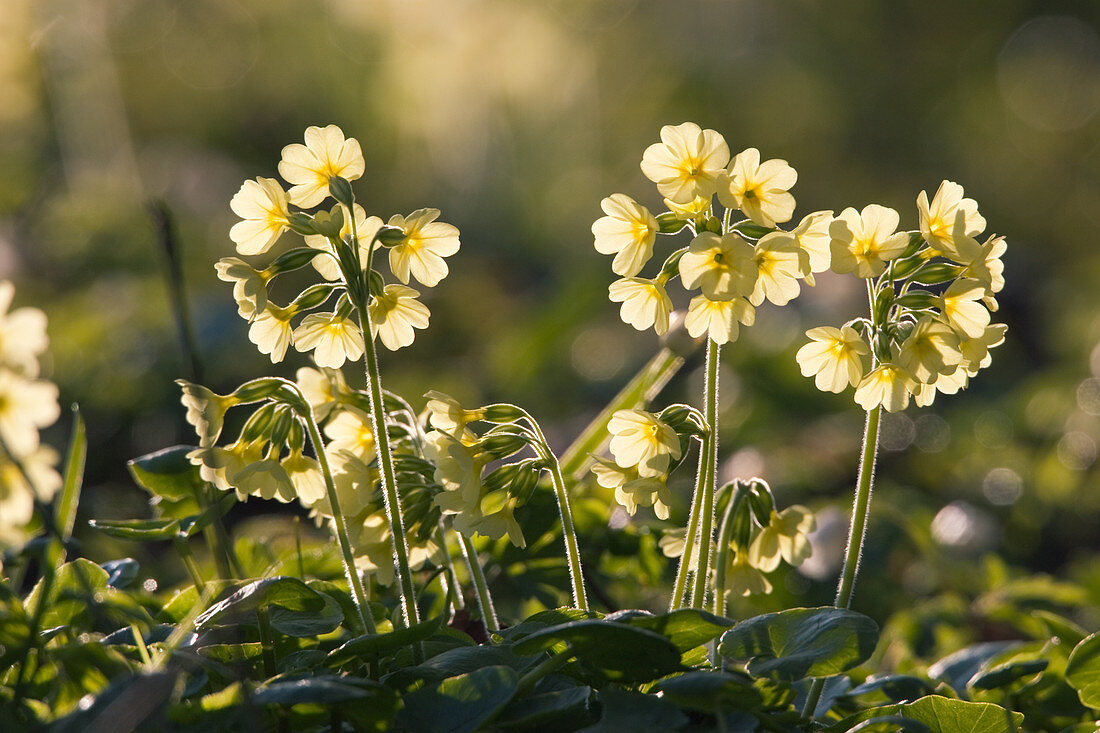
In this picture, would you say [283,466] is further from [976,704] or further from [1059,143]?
[1059,143]

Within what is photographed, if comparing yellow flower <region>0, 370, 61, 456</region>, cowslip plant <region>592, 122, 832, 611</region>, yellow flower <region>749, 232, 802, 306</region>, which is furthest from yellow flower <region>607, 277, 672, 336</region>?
yellow flower <region>0, 370, 61, 456</region>

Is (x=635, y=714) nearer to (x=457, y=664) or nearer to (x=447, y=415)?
(x=457, y=664)

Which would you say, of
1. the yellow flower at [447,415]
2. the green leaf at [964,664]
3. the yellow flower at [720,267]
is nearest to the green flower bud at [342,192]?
the yellow flower at [447,415]

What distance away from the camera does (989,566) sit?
6.34 ft

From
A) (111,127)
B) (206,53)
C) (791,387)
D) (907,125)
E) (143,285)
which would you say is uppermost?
(206,53)

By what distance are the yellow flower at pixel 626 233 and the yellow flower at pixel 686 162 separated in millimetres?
48

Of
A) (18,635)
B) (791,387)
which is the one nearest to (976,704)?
(18,635)

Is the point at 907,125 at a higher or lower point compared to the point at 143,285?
higher

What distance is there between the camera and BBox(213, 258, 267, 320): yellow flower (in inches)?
40.0

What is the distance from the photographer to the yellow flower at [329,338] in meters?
1.07

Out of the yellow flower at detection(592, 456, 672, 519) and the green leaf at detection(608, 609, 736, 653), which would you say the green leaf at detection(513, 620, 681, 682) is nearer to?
the green leaf at detection(608, 609, 736, 653)

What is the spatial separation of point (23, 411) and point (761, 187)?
85cm

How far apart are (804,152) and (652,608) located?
620 inches

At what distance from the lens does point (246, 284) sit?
3.38 ft
